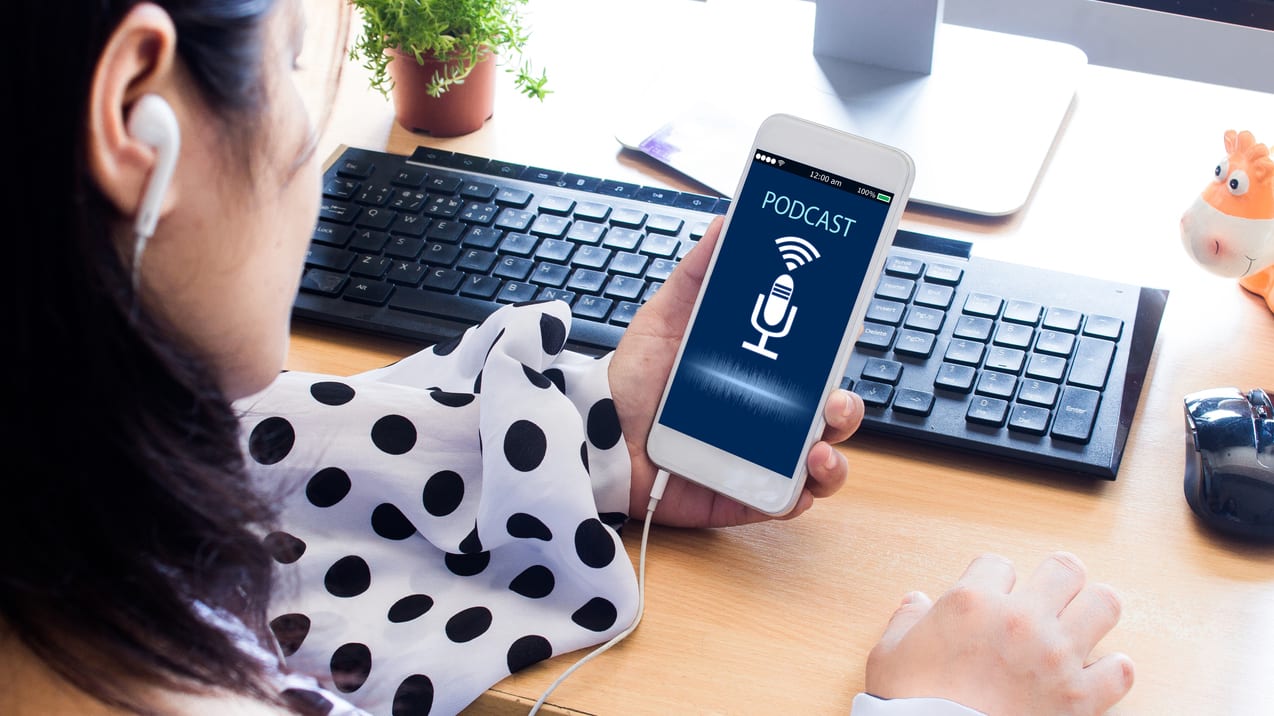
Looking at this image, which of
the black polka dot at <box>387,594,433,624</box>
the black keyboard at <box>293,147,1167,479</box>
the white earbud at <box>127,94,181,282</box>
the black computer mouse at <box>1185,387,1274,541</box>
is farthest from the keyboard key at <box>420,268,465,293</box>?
the black computer mouse at <box>1185,387,1274,541</box>

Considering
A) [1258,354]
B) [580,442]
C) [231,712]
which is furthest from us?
[1258,354]

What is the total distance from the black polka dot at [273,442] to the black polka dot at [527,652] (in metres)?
0.16

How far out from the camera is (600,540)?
0.51 meters

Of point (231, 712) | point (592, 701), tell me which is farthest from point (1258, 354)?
point (231, 712)

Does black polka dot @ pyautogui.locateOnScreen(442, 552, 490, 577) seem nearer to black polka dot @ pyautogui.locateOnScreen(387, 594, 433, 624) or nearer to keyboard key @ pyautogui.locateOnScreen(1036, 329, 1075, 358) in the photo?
black polka dot @ pyautogui.locateOnScreen(387, 594, 433, 624)

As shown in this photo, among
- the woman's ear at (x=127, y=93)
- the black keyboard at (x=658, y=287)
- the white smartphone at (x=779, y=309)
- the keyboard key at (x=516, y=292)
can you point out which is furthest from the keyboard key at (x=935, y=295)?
the woman's ear at (x=127, y=93)

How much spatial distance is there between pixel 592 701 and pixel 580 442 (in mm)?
127

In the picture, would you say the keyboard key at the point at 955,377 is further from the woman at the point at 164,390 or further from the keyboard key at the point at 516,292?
the keyboard key at the point at 516,292

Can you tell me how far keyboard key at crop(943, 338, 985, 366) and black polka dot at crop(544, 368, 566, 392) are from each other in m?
0.21

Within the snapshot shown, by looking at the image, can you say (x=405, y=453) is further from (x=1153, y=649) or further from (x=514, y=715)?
(x=1153, y=649)

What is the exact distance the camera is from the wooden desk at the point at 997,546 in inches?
18.9

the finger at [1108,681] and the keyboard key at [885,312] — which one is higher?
the keyboard key at [885,312]

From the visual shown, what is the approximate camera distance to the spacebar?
2.13ft

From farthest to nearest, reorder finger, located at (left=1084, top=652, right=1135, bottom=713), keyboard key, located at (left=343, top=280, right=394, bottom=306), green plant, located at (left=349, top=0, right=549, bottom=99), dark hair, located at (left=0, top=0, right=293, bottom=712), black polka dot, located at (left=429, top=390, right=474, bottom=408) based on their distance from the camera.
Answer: green plant, located at (left=349, top=0, right=549, bottom=99) < keyboard key, located at (left=343, top=280, right=394, bottom=306) < black polka dot, located at (left=429, top=390, right=474, bottom=408) < finger, located at (left=1084, top=652, right=1135, bottom=713) < dark hair, located at (left=0, top=0, right=293, bottom=712)
